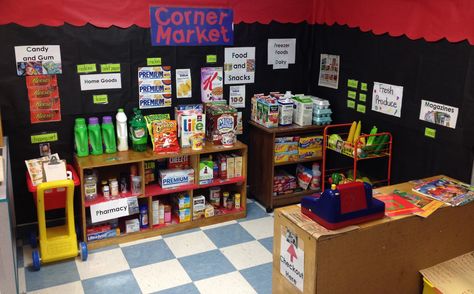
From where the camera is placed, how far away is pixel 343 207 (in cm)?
231

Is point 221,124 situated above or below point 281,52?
below

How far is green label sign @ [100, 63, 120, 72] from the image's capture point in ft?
13.0

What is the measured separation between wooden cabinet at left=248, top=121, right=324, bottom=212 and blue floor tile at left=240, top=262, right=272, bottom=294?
999 mm

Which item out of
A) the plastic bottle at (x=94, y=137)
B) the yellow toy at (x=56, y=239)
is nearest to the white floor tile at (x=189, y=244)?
the yellow toy at (x=56, y=239)

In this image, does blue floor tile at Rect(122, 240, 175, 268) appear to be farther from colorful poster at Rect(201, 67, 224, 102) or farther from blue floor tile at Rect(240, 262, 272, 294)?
colorful poster at Rect(201, 67, 224, 102)

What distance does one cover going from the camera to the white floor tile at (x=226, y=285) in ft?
10.7

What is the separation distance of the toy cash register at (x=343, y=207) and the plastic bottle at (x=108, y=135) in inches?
79.9

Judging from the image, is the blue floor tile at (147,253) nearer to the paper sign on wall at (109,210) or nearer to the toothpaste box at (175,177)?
the paper sign on wall at (109,210)

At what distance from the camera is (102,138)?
13.0 ft

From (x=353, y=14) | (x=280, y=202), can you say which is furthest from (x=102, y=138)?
(x=353, y=14)

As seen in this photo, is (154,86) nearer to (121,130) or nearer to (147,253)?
(121,130)

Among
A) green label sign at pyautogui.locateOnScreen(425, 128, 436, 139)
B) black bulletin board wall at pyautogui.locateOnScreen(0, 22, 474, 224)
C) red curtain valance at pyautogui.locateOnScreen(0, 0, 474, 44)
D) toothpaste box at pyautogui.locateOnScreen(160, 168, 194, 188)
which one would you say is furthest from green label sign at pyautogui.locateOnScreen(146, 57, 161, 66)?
green label sign at pyautogui.locateOnScreen(425, 128, 436, 139)

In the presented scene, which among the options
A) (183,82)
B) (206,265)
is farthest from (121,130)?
(206,265)

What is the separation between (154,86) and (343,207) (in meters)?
2.39
